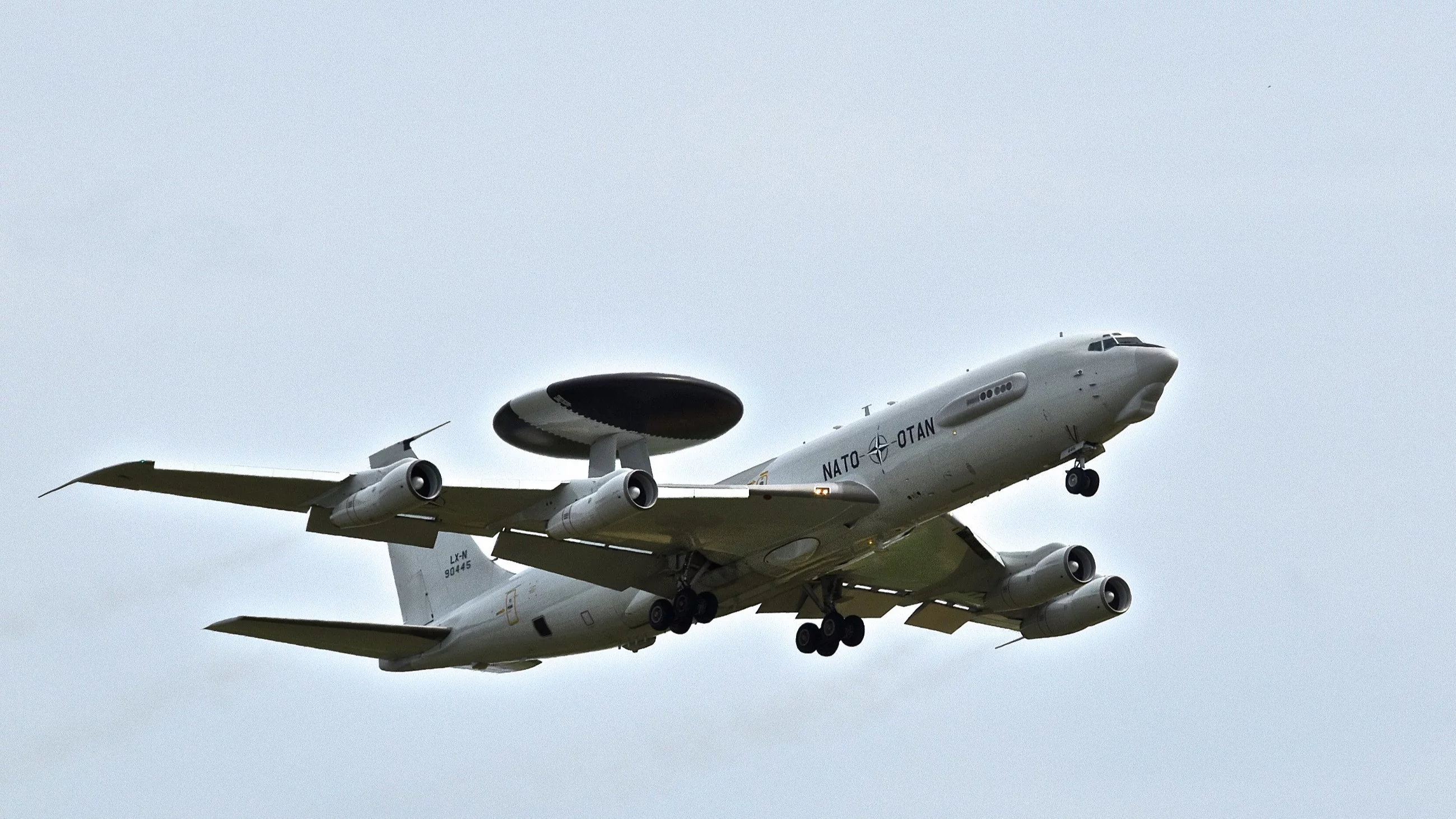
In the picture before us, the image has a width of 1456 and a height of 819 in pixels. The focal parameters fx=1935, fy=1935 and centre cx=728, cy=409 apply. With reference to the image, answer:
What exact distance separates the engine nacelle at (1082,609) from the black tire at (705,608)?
11.3 metres

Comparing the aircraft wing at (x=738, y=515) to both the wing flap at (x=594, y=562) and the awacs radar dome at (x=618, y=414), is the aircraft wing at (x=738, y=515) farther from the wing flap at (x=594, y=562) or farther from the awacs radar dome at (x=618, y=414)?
the awacs radar dome at (x=618, y=414)

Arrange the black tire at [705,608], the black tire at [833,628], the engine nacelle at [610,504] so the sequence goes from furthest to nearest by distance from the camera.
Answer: the black tire at [833,628] < the black tire at [705,608] < the engine nacelle at [610,504]

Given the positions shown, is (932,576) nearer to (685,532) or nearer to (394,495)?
(685,532)

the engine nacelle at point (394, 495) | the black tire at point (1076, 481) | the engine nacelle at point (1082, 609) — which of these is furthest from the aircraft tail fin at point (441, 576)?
the black tire at point (1076, 481)

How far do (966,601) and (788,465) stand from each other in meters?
9.52

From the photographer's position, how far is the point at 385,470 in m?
41.8

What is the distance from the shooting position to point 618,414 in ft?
148

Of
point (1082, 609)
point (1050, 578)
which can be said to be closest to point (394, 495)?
point (1050, 578)

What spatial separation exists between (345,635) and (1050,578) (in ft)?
61.5

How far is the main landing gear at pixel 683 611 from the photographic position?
4784cm

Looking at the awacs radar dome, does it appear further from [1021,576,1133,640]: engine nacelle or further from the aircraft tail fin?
[1021,576,1133,640]: engine nacelle

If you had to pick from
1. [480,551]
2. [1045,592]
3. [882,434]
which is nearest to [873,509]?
[882,434]

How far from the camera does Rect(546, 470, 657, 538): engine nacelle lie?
42406 mm

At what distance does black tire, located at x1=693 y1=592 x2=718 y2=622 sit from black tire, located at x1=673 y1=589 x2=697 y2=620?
0.09m
